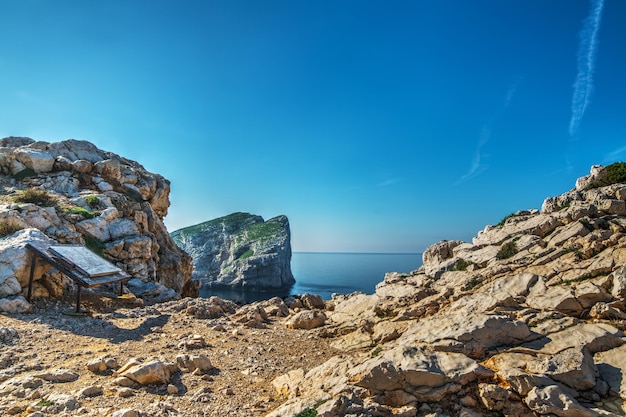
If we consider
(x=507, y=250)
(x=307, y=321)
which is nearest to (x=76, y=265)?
(x=307, y=321)

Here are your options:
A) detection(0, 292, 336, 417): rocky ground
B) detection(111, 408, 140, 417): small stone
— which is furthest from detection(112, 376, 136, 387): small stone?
detection(111, 408, 140, 417): small stone

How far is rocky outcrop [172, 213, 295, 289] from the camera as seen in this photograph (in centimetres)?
14275

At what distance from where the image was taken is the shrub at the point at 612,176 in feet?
70.0

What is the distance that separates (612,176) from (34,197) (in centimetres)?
4635

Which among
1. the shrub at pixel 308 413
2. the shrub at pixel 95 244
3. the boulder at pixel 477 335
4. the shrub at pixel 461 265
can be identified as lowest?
the shrub at pixel 308 413

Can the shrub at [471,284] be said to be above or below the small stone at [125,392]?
above

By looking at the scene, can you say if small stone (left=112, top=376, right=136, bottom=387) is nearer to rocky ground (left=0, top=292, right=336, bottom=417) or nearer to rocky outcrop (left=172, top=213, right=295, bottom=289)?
rocky ground (left=0, top=292, right=336, bottom=417)

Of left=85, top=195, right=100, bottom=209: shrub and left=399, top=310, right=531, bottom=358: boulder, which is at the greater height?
left=85, top=195, right=100, bottom=209: shrub

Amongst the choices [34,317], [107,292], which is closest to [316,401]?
[34,317]

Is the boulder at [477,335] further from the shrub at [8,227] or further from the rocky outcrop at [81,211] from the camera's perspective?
the shrub at [8,227]

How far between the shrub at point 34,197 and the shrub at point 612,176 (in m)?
45.2

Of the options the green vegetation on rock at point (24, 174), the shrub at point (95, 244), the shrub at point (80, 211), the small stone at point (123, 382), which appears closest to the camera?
the small stone at point (123, 382)

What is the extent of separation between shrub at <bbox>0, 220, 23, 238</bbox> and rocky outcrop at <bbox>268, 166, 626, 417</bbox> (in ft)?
76.5

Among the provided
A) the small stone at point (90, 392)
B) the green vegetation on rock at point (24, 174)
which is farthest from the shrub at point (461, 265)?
the green vegetation on rock at point (24, 174)
